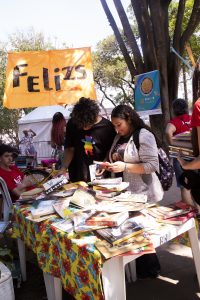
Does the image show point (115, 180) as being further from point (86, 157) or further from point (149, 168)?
point (86, 157)

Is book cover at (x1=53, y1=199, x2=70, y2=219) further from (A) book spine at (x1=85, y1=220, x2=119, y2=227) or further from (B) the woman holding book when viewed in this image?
(B) the woman holding book

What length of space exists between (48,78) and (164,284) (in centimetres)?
500

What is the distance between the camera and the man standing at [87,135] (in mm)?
3189

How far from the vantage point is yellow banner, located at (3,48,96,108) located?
665cm

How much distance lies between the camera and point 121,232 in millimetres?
1869

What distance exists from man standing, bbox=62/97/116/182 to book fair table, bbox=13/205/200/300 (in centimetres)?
100

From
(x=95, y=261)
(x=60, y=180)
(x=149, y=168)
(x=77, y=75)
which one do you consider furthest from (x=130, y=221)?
(x=77, y=75)

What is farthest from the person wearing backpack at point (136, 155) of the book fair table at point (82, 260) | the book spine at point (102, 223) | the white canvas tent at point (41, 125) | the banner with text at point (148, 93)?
the white canvas tent at point (41, 125)

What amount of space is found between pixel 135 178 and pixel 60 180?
2.18 feet

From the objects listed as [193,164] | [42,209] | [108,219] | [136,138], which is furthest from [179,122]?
[108,219]

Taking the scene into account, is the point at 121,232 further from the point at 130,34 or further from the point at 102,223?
the point at 130,34

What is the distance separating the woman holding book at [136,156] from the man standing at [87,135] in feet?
1.17

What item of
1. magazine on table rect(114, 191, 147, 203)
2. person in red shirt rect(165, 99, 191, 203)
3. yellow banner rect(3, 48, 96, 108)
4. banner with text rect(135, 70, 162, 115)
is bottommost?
magazine on table rect(114, 191, 147, 203)

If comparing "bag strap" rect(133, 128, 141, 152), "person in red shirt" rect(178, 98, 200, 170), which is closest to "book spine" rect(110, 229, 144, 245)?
"person in red shirt" rect(178, 98, 200, 170)
